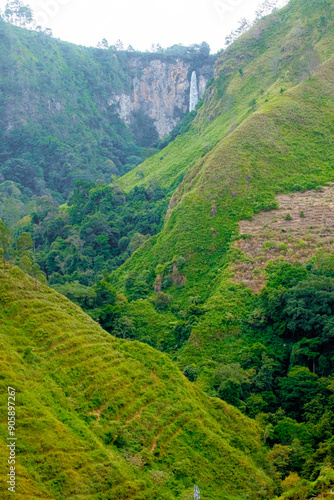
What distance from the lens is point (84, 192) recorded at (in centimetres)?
7444

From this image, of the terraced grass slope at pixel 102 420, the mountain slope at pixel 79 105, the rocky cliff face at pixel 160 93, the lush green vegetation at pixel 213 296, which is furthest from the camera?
the rocky cliff face at pixel 160 93

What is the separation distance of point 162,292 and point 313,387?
55.9 ft

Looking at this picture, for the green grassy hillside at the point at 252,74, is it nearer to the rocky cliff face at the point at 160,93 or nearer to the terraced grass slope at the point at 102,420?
the rocky cliff face at the point at 160,93

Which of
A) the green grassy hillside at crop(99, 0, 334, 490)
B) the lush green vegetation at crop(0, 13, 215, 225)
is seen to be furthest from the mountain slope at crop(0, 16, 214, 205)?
the green grassy hillside at crop(99, 0, 334, 490)

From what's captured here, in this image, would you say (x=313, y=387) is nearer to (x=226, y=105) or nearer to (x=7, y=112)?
(x=226, y=105)

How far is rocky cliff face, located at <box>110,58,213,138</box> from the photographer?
13400cm

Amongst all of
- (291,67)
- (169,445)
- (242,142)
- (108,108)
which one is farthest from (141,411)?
(108,108)

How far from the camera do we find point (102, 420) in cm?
2536

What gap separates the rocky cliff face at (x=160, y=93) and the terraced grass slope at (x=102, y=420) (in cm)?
10753

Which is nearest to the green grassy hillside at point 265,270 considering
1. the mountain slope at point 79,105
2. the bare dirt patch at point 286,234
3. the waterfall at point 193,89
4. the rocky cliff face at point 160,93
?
the bare dirt patch at point 286,234

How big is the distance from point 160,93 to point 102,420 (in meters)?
119

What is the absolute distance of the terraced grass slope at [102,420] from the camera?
70.2ft

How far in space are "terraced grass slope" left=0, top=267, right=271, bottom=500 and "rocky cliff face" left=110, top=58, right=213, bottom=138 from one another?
108 metres

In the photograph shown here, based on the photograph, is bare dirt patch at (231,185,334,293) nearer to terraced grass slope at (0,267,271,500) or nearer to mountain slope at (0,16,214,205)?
terraced grass slope at (0,267,271,500)
